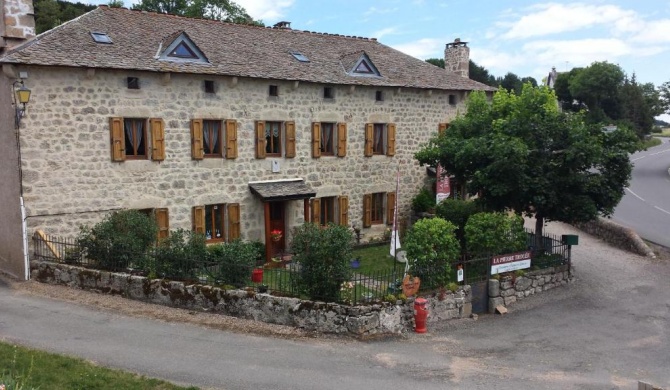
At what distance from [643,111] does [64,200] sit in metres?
61.0

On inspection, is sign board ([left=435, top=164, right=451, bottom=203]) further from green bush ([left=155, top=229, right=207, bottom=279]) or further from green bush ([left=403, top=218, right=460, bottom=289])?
green bush ([left=155, top=229, right=207, bottom=279])

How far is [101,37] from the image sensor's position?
16.4m

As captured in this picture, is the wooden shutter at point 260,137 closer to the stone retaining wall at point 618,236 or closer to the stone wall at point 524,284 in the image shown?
the stone wall at point 524,284

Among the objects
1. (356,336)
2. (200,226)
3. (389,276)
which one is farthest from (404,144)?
(356,336)

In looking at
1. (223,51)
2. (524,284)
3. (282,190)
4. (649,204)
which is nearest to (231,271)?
(282,190)

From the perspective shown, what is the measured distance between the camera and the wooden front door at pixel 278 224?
64.1 feet

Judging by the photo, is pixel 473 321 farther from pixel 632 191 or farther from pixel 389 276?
pixel 632 191

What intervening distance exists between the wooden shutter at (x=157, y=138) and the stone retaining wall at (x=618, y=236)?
49.3 ft

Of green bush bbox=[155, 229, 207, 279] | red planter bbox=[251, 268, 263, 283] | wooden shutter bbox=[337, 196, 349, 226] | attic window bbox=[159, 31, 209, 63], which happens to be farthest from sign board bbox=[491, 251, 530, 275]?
attic window bbox=[159, 31, 209, 63]

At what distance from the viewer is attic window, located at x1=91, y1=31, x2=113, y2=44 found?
53.3ft

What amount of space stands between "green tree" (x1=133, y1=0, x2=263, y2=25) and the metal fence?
27.1 metres

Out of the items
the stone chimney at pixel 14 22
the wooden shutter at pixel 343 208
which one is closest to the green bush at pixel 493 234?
the wooden shutter at pixel 343 208

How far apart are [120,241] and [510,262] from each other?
10170mm

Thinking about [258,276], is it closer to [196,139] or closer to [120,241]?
[120,241]
